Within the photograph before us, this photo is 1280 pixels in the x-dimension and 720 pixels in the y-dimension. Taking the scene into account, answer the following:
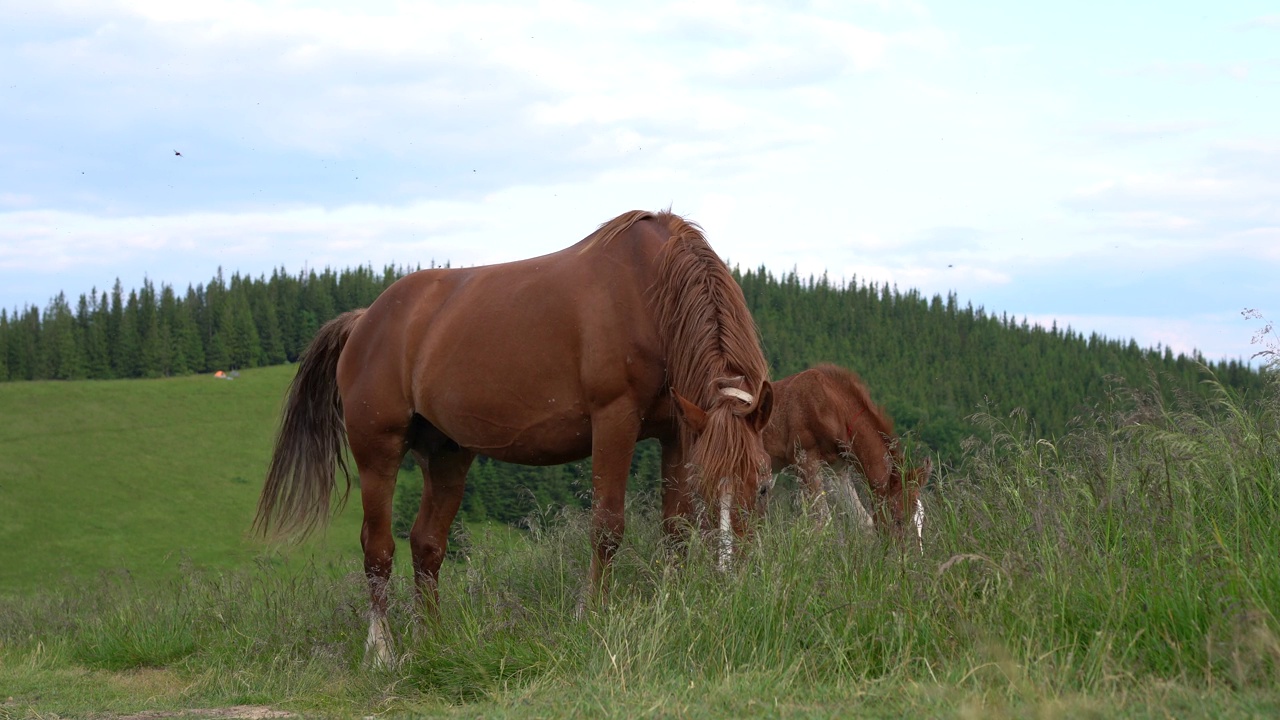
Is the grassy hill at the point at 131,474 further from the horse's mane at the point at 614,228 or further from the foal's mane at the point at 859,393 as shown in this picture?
the horse's mane at the point at 614,228

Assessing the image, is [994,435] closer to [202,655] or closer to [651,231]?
[651,231]

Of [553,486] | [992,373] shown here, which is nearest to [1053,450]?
[553,486]

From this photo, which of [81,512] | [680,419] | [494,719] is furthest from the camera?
[81,512]

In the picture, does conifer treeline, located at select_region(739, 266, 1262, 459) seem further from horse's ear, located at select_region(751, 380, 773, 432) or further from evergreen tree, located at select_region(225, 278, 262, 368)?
horse's ear, located at select_region(751, 380, 773, 432)

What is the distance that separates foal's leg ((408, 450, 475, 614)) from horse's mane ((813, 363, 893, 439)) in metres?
4.35

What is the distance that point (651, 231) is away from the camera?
19.6ft

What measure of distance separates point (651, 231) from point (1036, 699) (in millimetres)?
3650

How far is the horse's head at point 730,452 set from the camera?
475 cm

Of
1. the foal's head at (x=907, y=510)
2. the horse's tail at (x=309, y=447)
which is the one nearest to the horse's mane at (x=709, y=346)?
the foal's head at (x=907, y=510)

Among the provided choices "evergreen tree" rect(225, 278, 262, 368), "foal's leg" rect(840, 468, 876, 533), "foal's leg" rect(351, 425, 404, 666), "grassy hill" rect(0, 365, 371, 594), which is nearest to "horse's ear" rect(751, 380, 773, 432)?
"foal's leg" rect(840, 468, 876, 533)

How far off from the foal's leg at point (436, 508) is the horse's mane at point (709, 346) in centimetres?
214

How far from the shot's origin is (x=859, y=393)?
1059 centimetres

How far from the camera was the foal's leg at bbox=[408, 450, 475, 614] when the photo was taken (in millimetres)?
6832

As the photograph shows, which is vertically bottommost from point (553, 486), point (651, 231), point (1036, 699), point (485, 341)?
point (553, 486)
